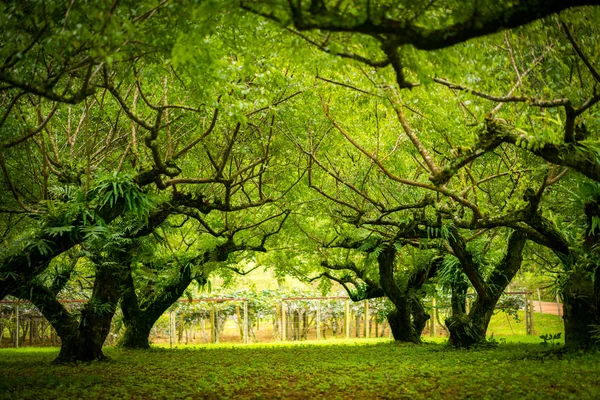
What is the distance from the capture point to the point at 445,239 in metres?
12.0

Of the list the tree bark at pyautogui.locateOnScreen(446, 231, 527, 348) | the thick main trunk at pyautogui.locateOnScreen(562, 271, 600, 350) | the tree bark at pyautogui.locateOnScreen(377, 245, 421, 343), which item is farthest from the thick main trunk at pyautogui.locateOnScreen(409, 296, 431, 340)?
the thick main trunk at pyautogui.locateOnScreen(562, 271, 600, 350)

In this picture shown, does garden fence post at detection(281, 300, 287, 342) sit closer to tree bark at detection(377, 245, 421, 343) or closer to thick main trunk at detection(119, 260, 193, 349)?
tree bark at detection(377, 245, 421, 343)

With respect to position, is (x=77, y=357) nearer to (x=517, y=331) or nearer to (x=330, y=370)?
(x=330, y=370)

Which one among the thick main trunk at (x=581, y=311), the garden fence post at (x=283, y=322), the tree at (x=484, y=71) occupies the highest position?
the tree at (x=484, y=71)

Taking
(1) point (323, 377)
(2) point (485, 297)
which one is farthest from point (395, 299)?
(1) point (323, 377)

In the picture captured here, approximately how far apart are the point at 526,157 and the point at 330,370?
510 centimetres

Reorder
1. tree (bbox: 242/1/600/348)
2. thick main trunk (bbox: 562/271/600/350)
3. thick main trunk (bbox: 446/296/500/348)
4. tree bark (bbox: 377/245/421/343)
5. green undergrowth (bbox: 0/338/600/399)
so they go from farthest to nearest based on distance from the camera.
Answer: tree bark (bbox: 377/245/421/343), thick main trunk (bbox: 446/296/500/348), thick main trunk (bbox: 562/271/600/350), green undergrowth (bbox: 0/338/600/399), tree (bbox: 242/1/600/348)

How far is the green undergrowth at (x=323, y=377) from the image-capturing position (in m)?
6.99

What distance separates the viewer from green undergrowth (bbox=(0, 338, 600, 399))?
6988 mm

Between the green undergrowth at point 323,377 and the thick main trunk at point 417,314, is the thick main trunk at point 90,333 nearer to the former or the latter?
the green undergrowth at point 323,377

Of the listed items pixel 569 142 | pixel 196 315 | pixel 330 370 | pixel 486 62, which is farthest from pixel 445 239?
pixel 196 315

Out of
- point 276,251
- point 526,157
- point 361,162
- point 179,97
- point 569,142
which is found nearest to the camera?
point 569,142

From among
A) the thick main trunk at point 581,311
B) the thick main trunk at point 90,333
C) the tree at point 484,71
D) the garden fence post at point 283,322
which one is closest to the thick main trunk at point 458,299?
the thick main trunk at point 581,311

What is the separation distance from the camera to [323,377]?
350 inches
